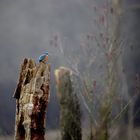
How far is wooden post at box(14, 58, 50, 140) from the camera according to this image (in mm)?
9039

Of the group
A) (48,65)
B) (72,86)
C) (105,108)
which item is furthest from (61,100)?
(105,108)

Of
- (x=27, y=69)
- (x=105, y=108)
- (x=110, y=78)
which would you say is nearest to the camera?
(x=105, y=108)

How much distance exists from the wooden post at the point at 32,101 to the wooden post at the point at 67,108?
609 mm

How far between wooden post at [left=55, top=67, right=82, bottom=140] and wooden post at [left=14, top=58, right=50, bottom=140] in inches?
24.0

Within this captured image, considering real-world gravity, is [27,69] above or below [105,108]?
above

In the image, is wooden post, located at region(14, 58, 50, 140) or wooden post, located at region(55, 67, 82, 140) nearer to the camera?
wooden post, located at region(14, 58, 50, 140)

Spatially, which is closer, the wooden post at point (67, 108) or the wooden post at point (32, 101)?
the wooden post at point (32, 101)

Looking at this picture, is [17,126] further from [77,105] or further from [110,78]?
[110,78]

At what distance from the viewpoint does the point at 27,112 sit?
358 inches

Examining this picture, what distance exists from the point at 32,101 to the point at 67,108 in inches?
49.4

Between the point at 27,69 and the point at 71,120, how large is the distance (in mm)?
1803

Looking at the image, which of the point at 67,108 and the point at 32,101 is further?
the point at 67,108

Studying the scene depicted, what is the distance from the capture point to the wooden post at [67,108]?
9.89 m

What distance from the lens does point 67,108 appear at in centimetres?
1002
